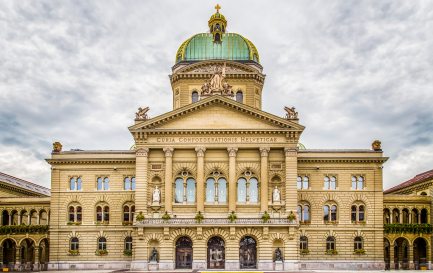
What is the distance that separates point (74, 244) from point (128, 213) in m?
8.14

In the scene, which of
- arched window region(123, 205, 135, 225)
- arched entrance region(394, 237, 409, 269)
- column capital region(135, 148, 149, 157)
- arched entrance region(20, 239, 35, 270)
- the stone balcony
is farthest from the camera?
arched entrance region(20, 239, 35, 270)

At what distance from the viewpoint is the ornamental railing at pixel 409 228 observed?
256ft

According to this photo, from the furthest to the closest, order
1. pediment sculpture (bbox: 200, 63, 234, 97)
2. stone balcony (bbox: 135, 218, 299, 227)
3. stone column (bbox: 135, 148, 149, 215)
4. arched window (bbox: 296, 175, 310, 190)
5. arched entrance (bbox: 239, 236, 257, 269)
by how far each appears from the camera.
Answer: arched window (bbox: 296, 175, 310, 190), pediment sculpture (bbox: 200, 63, 234, 97), stone column (bbox: 135, 148, 149, 215), arched entrance (bbox: 239, 236, 257, 269), stone balcony (bbox: 135, 218, 299, 227)

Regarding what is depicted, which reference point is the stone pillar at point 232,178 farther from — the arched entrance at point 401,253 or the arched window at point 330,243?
the arched entrance at point 401,253

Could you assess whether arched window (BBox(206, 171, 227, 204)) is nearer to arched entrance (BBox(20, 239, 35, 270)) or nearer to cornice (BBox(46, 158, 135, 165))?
cornice (BBox(46, 158, 135, 165))

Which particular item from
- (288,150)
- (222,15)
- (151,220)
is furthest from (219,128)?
(222,15)

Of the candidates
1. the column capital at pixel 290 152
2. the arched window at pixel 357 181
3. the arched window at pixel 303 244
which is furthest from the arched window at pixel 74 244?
the arched window at pixel 357 181

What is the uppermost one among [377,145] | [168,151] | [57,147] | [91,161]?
[377,145]

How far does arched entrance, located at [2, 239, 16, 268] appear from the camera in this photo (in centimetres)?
8410

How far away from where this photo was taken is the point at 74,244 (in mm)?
78000

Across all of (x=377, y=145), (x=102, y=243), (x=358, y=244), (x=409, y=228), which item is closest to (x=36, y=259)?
(x=102, y=243)

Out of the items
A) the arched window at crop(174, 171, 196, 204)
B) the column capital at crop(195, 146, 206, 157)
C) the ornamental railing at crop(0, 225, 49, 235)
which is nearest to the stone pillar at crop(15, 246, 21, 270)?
the ornamental railing at crop(0, 225, 49, 235)

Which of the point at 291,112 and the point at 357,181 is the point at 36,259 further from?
the point at 357,181

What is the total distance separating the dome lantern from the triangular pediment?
22300mm
